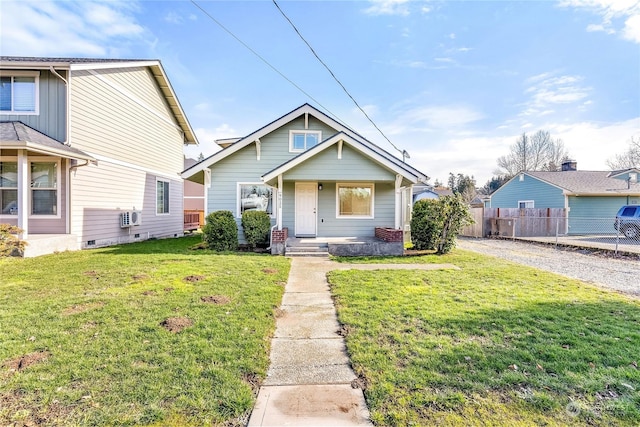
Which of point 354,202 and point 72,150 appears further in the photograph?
point 354,202

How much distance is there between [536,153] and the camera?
141 feet

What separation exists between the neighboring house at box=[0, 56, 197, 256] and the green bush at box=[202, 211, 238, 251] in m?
4.12

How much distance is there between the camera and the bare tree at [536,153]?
4153 cm

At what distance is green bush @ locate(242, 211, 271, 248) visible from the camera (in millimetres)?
11062

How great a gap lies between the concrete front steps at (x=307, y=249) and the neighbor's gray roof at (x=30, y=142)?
23.1ft

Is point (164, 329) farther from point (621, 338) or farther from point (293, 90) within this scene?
point (293, 90)

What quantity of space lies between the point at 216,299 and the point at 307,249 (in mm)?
5287

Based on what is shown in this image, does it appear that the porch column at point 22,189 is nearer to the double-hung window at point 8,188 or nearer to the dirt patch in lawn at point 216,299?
the double-hung window at point 8,188

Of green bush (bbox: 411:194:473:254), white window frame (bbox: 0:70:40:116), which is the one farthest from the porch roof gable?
white window frame (bbox: 0:70:40:116)

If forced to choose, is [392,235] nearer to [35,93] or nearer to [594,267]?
[594,267]

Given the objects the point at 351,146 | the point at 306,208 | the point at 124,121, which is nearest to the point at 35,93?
the point at 124,121

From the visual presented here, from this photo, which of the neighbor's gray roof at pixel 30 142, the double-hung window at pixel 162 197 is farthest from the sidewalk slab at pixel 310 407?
the double-hung window at pixel 162 197

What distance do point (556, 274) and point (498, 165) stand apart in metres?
47.6

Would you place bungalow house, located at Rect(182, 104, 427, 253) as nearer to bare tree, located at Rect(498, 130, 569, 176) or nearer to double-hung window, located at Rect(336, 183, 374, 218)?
double-hung window, located at Rect(336, 183, 374, 218)
